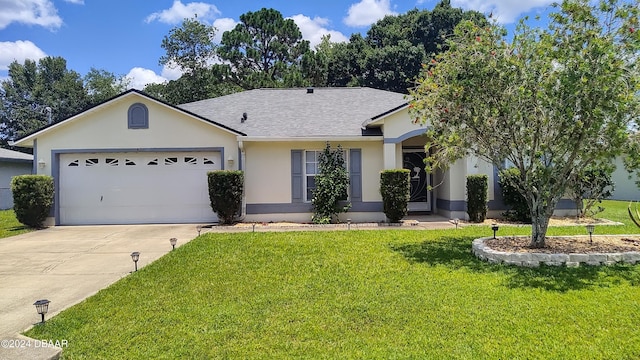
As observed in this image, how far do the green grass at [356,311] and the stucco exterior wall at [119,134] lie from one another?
6.49 meters

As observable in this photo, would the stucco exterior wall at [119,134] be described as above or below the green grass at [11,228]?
above

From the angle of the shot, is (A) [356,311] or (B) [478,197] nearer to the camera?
(A) [356,311]

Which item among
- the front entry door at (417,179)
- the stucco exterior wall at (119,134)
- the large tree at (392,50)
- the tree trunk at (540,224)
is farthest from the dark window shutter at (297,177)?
the large tree at (392,50)

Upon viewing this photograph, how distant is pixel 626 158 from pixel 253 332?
7.26 meters

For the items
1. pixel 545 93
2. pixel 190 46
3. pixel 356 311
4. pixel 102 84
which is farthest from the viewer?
pixel 102 84

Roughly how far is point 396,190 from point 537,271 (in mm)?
5575

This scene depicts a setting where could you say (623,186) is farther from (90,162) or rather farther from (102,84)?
(102,84)

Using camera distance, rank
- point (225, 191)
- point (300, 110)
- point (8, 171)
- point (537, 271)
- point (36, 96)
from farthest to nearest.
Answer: point (36, 96) < point (8, 171) < point (300, 110) < point (225, 191) < point (537, 271)

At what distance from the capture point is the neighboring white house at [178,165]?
12.8m

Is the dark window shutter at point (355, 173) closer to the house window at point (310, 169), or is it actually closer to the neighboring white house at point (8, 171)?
the house window at point (310, 169)

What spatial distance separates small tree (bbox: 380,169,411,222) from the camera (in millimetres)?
11602

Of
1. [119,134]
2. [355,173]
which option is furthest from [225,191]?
[119,134]

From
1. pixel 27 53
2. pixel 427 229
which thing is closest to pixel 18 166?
pixel 427 229

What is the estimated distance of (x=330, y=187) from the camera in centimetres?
1225
